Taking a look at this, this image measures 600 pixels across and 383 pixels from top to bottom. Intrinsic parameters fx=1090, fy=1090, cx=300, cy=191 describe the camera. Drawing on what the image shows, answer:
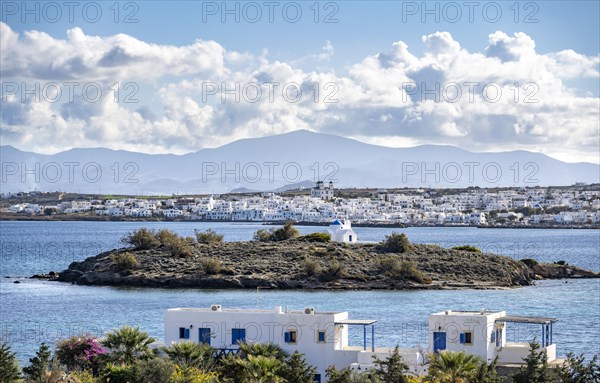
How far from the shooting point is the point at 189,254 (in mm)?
69000

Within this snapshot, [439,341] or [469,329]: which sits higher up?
[469,329]

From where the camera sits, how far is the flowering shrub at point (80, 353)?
26.8 m

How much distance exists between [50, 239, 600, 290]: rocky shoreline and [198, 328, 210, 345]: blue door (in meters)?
31.2

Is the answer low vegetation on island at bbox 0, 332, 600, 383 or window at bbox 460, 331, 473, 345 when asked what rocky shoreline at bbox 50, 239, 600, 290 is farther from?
low vegetation on island at bbox 0, 332, 600, 383

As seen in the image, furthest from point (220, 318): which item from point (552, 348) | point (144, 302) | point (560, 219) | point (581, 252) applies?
point (560, 219)

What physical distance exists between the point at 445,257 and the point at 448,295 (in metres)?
11.6

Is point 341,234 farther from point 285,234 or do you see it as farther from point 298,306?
point 298,306

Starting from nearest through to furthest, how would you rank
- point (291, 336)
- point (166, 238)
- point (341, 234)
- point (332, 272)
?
point (291, 336) < point (332, 272) < point (166, 238) < point (341, 234)

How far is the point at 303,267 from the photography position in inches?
2490

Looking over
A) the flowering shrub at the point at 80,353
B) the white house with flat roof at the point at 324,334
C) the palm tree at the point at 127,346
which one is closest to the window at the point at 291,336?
the white house with flat roof at the point at 324,334

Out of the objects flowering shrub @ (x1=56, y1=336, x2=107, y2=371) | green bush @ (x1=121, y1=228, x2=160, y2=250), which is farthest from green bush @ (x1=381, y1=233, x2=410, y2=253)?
flowering shrub @ (x1=56, y1=336, x2=107, y2=371)

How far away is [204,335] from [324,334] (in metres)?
3.24

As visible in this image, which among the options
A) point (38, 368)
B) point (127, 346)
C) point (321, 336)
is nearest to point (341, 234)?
point (321, 336)

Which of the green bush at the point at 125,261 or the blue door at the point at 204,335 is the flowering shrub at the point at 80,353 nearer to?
the blue door at the point at 204,335
